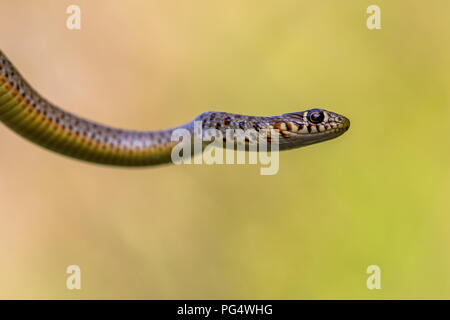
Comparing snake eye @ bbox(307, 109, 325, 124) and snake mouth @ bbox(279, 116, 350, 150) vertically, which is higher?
snake eye @ bbox(307, 109, 325, 124)

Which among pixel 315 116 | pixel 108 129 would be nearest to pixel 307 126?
pixel 315 116

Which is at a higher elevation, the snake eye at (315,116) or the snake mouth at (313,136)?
the snake eye at (315,116)

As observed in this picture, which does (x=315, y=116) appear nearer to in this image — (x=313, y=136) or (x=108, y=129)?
(x=313, y=136)

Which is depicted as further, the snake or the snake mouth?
the snake mouth

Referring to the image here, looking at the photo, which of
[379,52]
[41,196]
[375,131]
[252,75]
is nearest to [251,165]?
[252,75]

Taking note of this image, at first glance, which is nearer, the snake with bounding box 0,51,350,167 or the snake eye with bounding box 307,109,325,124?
the snake with bounding box 0,51,350,167

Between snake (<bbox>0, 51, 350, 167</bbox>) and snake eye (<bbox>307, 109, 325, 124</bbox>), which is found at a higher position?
snake eye (<bbox>307, 109, 325, 124</bbox>)

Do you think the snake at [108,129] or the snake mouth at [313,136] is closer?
the snake at [108,129]
